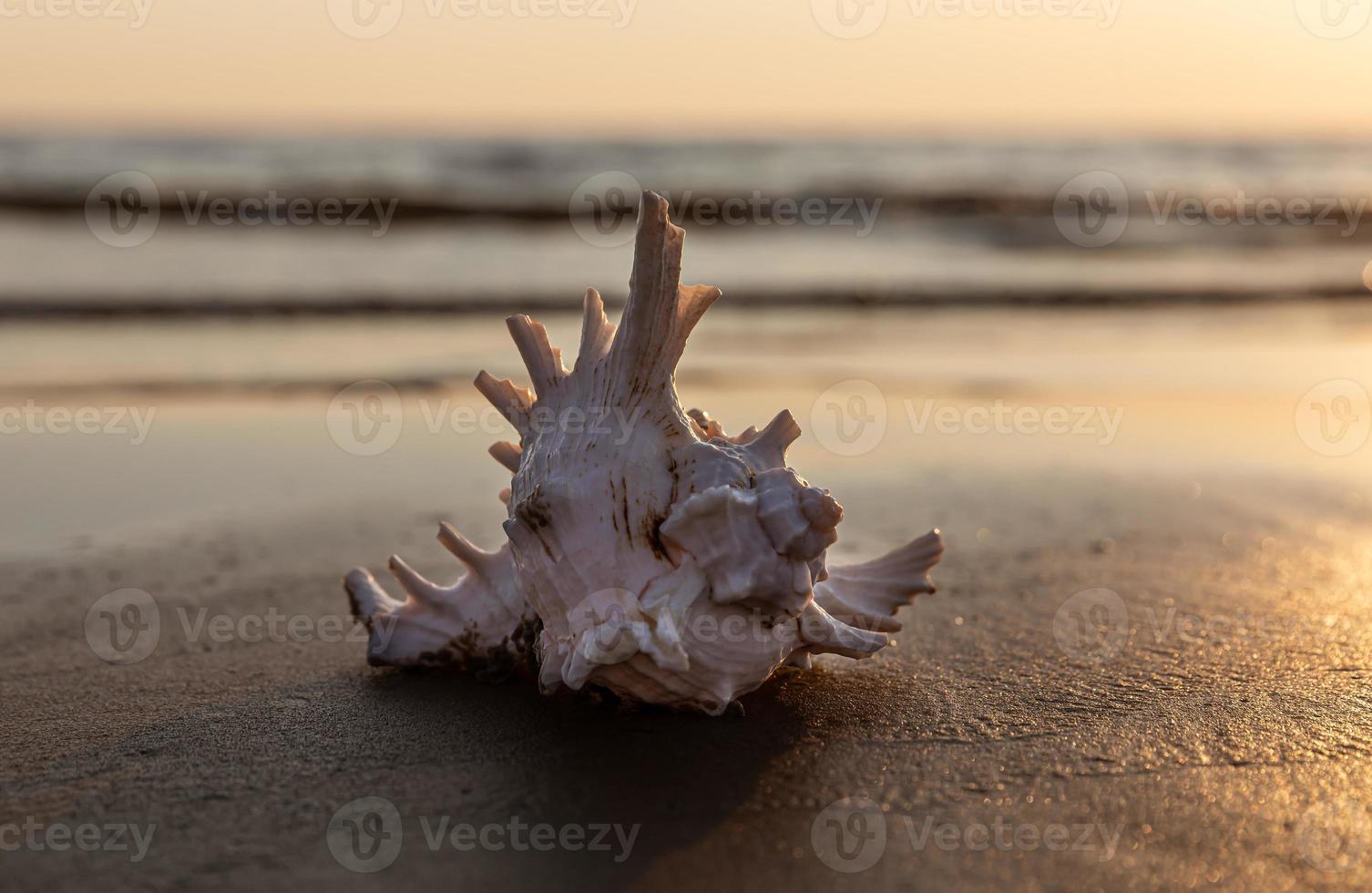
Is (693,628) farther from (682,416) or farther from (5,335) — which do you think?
(5,335)

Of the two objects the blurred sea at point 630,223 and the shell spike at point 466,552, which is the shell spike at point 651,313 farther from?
the blurred sea at point 630,223

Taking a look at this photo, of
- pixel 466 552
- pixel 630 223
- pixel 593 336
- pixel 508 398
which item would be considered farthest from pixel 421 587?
pixel 630 223

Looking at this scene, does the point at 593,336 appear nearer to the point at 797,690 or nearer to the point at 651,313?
the point at 651,313

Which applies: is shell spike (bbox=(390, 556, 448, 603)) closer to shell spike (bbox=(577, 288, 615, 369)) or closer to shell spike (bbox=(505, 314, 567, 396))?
shell spike (bbox=(505, 314, 567, 396))

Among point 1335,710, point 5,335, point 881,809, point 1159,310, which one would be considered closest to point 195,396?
point 5,335

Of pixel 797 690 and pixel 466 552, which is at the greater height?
pixel 466 552

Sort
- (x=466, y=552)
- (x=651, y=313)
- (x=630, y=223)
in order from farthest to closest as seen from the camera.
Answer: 1. (x=630, y=223)
2. (x=466, y=552)
3. (x=651, y=313)

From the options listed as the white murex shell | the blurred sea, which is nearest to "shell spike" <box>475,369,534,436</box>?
the white murex shell
